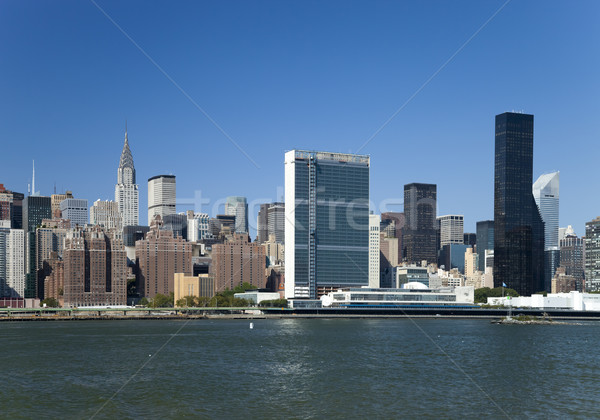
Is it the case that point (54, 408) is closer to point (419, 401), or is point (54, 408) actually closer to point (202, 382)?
point (202, 382)

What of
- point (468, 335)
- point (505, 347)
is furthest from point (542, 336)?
point (505, 347)

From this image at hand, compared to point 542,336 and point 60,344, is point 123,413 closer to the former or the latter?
point 60,344

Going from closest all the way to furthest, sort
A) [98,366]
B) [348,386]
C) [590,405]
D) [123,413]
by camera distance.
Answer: [123,413]
[590,405]
[348,386]
[98,366]

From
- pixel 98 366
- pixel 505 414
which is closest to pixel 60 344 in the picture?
pixel 98 366

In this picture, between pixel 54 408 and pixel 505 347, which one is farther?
pixel 505 347

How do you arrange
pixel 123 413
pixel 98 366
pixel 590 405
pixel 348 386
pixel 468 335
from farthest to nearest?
pixel 468 335, pixel 98 366, pixel 348 386, pixel 590 405, pixel 123 413

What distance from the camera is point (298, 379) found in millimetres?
70750

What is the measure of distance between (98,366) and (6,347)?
3487 centimetres

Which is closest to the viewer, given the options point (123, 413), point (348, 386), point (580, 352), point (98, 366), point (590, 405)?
point (123, 413)

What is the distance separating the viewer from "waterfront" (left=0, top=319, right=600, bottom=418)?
5581cm

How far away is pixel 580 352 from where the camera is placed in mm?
102688

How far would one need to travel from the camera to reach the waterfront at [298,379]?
183 ft

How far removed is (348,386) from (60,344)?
62161mm

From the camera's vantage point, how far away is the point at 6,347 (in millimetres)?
107250
